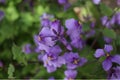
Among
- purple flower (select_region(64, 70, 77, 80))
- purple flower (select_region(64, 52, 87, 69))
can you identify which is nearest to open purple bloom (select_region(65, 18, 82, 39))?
purple flower (select_region(64, 52, 87, 69))

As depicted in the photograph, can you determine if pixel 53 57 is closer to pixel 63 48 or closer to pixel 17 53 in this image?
pixel 63 48

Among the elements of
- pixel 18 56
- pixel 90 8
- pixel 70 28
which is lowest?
pixel 18 56

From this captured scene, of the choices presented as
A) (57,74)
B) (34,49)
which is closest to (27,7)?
(34,49)

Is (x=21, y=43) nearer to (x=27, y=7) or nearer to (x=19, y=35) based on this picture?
(x=19, y=35)

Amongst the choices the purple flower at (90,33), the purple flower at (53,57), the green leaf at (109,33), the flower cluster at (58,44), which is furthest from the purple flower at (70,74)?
the purple flower at (90,33)

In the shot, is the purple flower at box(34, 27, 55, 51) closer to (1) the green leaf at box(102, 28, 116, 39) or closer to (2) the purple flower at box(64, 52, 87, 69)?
(2) the purple flower at box(64, 52, 87, 69)

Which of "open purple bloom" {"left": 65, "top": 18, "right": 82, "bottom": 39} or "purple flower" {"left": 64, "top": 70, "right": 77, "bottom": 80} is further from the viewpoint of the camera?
"purple flower" {"left": 64, "top": 70, "right": 77, "bottom": 80}

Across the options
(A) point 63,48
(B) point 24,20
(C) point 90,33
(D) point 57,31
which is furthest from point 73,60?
(B) point 24,20

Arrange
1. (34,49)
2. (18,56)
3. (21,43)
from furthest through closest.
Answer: (21,43)
(34,49)
(18,56)
